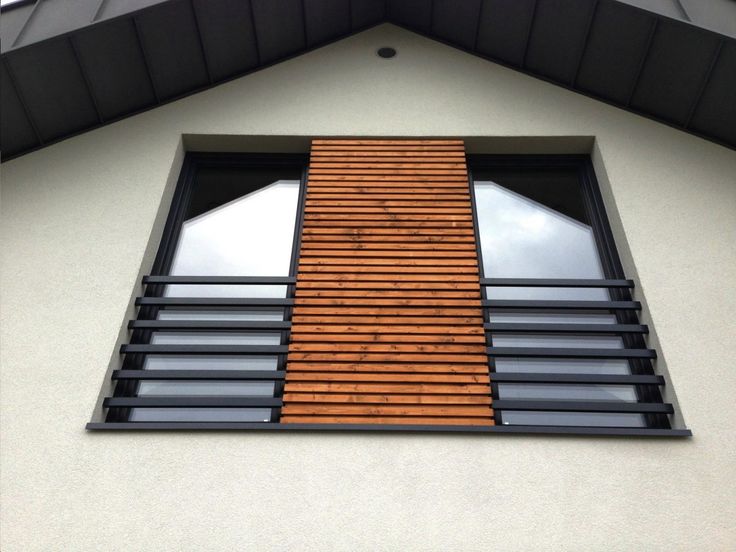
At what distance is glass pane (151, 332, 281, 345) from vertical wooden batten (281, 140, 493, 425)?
23cm

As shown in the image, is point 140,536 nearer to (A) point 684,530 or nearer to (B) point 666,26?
(A) point 684,530

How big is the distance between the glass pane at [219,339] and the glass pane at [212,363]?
0.40 feet

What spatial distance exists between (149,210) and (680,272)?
357cm

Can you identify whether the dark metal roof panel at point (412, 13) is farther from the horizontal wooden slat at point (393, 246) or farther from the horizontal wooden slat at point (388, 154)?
the horizontal wooden slat at point (393, 246)

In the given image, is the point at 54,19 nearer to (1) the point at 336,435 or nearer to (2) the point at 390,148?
(2) the point at 390,148

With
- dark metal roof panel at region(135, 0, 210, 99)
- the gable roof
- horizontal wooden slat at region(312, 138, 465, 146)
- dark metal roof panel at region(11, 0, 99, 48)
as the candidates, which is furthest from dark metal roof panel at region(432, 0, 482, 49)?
dark metal roof panel at region(11, 0, 99, 48)

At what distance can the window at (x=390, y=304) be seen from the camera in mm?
4070

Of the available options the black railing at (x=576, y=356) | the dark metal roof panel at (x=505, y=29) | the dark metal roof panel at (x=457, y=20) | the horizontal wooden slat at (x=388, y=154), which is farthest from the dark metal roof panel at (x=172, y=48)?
the black railing at (x=576, y=356)

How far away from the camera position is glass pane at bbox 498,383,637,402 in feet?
13.8

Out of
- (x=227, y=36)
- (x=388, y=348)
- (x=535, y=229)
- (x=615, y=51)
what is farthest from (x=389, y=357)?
(x=227, y=36)

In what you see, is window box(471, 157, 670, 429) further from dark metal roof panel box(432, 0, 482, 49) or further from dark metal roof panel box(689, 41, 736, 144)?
dark metal roof panel box(432, 0, 482, 49)

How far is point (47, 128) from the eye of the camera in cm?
547

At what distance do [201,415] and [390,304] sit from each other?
4.32 ft

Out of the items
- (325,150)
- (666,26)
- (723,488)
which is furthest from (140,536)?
(666,26)
